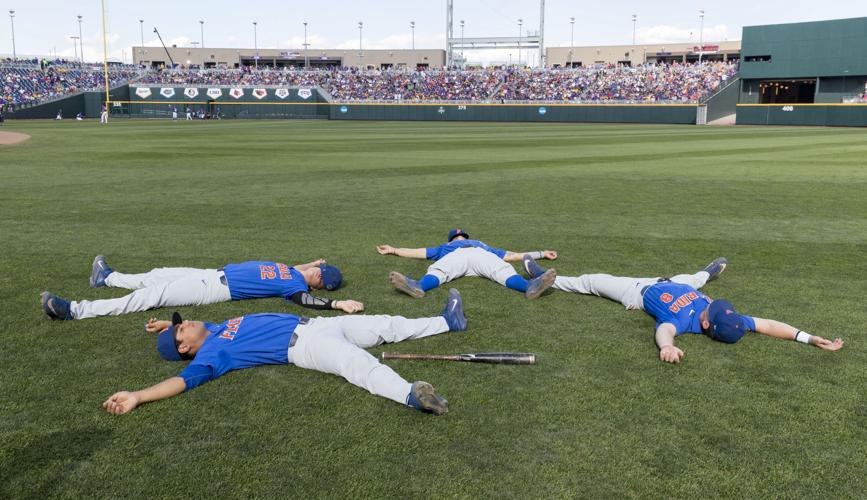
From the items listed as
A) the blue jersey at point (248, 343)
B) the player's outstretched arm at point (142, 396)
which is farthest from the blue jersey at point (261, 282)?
the player's outstretched arm at point (142, 396)

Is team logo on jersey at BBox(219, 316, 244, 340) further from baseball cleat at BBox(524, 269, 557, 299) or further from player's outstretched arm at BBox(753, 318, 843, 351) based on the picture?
player's outstretched arm at BBox(753, 318, 843, 351)

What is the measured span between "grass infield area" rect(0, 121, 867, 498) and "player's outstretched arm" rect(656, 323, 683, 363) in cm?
12

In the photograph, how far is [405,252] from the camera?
8.37 metres

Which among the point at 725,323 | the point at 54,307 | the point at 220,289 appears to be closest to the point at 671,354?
the point at 725,323

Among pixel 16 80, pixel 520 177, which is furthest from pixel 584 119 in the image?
pixel 16 80

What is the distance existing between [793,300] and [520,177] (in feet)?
35.0

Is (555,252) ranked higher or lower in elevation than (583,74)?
lower

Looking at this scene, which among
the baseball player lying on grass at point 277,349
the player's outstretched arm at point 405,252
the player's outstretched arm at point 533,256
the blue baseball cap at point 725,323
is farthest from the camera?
the player's outstretched arm at point 405,252

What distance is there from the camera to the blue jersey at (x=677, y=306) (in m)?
5.59

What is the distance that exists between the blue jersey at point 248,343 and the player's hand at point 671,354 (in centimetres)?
287

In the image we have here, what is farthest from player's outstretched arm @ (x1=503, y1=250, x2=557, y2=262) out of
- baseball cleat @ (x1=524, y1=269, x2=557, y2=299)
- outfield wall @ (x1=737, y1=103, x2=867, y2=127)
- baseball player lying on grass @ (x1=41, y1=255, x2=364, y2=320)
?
outfield wall @ (x1=737, y1=103, x2=867, y2=127)

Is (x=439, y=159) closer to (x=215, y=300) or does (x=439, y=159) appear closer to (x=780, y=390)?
(x=215, y=300)

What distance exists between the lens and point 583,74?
2776 inches

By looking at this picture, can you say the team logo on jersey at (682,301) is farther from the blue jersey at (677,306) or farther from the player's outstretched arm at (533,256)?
the player's outstretched arm at (533,256)
